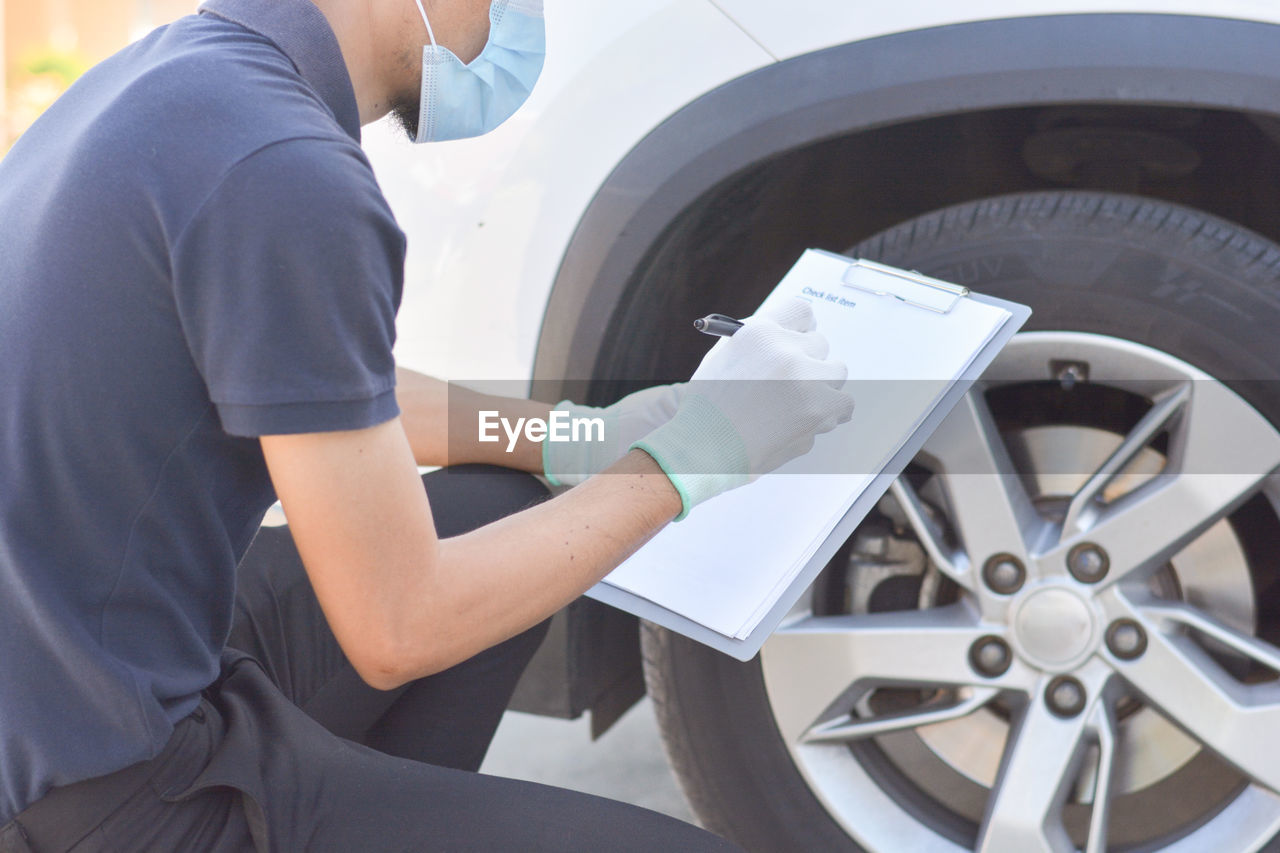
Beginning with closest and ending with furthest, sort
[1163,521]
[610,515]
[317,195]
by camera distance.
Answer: [317,195] → [610,515] → [1163,521]

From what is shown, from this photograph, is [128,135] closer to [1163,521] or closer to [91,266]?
[91,266]

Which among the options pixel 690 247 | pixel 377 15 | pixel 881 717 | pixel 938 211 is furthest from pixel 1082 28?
pixel 881 717

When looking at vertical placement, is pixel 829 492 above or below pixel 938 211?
below

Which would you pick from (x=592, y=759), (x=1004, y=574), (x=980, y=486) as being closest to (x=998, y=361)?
(x=980, y=486)

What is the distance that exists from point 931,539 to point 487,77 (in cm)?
77

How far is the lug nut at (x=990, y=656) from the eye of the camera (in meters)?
1.44

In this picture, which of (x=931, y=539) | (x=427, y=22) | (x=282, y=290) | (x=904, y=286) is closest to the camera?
(x=282, y=290)

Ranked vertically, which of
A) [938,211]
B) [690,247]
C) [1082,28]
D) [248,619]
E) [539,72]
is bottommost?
[248,619]

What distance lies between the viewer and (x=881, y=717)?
1531 mm

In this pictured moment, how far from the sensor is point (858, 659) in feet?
4.91

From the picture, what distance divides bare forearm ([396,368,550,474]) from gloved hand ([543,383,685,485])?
3 centimetres

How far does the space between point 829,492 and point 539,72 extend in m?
0.57

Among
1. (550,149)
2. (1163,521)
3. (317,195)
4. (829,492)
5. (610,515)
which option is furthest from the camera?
(550,149)

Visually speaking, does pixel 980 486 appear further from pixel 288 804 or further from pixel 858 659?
pixel 288 804
